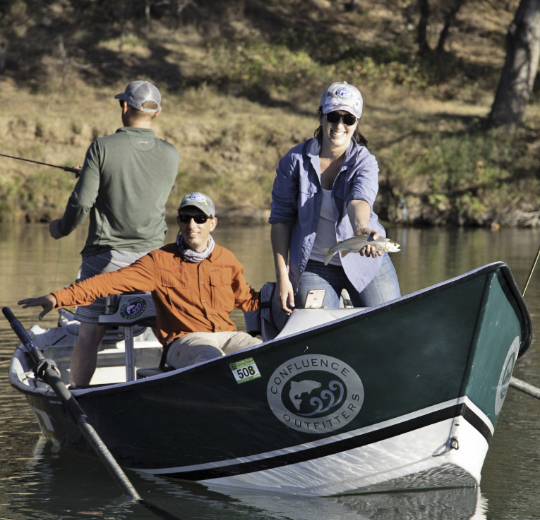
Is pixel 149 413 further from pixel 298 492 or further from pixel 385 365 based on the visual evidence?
pixel 385 365

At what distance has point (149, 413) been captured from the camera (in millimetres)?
3865

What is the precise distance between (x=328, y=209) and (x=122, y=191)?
1.29m

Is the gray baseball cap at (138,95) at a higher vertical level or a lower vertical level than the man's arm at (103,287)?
higher

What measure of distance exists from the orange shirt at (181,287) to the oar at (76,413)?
51 centimetres

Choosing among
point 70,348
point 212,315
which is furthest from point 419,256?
point 212,315

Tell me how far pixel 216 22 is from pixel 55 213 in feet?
46.4

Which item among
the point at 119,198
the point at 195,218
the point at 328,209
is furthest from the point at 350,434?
the point at 119,198

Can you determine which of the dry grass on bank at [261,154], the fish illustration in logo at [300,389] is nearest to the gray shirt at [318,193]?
the fish illustration in logo at [300,389]

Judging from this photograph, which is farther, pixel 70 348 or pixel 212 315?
pixel 70 348

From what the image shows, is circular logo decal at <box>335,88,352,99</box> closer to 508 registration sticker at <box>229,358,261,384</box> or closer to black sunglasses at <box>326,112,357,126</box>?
black sunglasses at <box>326,112,357,126</box>

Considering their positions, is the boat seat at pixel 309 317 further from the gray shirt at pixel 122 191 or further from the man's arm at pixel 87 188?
the man's arm at pixel 87 188

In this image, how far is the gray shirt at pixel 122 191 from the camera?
14.6 feet

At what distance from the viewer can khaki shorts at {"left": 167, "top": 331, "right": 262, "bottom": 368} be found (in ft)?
13.1

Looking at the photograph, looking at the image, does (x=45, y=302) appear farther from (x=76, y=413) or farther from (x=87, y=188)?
(x=87, y=188)
